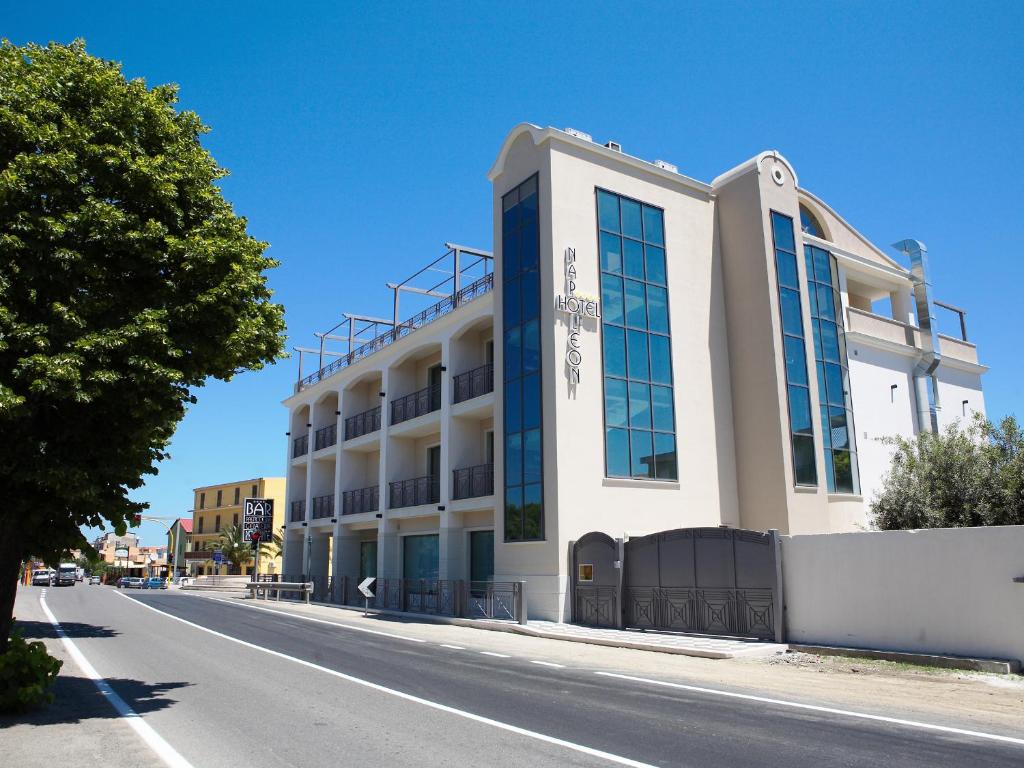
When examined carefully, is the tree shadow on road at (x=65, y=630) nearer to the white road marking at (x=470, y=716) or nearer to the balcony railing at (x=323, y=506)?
the white road marking at (x=470, y=716)

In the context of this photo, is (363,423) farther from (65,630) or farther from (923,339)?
(923,339)

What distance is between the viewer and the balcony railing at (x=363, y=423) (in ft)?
117

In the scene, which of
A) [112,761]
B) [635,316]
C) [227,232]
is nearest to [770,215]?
[635,316]

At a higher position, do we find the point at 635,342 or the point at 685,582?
the point at 635,342

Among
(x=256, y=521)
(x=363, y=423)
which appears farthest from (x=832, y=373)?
(x=256, y=521)

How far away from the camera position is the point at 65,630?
19109mm

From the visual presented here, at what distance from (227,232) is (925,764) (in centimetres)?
900

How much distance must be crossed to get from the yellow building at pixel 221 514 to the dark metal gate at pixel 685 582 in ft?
172

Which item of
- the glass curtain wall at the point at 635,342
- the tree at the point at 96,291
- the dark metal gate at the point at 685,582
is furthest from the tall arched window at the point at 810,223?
the tree at the point at 96,291

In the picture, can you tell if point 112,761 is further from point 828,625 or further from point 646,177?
point 646,177

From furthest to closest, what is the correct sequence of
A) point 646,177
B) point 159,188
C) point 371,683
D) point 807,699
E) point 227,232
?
point 646,177, point 371,683, point 807,699, point 227,232, point 159,188

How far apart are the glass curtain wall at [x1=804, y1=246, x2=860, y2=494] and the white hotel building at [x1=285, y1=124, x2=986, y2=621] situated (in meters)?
0.09

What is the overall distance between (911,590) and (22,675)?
14.0 m

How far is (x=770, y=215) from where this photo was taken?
26922 millimetres
